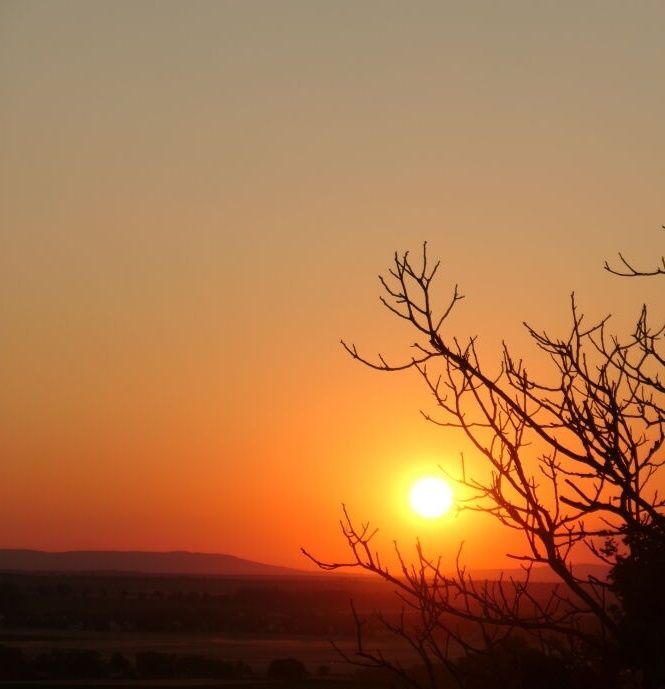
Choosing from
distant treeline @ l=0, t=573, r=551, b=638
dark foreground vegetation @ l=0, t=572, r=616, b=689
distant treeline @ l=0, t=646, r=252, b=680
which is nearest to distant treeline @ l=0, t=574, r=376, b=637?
distant treeline @ l=0, t=573, r=551, b=638

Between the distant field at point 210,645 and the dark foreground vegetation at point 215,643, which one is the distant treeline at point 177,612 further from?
the distant field at point 210,645

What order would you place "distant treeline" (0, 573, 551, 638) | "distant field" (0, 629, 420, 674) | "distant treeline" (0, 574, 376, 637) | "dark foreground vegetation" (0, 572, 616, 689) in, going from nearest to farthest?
1. "dark foreground vegetation" (0, 572, 616, 689)
2. "distant field" (0, 629, 420, 674)
3. "distant treeline" (0, 573, 551, 638)
4. "distant treeline" (0, 574, 376, 637)

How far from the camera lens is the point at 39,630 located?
84.8 m

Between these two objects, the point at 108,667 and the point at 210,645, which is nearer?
the point at 108,667

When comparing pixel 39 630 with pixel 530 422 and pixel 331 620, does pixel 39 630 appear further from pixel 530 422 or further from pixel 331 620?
pixel 530 422

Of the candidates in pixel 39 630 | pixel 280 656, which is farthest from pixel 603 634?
pixel 39 630

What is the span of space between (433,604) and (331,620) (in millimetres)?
90098

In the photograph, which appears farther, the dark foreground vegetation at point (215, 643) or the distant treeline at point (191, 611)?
the distant treeline at point (191, 611)

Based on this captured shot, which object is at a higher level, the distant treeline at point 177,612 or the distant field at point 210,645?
the distant treeline at point 177,612

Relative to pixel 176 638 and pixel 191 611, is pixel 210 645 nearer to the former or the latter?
pixel 176 638

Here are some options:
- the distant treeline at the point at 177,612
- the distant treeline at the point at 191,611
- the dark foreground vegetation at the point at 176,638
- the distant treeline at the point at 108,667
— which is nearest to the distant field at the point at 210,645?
the dark foreground vegetation at the point at 176,638

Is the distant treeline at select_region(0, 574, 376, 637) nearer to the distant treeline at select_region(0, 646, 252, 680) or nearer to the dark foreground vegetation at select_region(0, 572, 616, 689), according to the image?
the dark foreground vegetation at select_region(0, 572, 616, 689)

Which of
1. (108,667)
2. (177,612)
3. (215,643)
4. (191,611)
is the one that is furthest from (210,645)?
(191,611)

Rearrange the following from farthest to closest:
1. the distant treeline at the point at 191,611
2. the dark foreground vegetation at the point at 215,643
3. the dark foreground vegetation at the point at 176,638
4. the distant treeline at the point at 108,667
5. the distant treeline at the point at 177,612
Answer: the distant treeline at the point at 177,612 < the distant treeline at the point at 191,611 < the dark foreground vegetation at the point at 176,638 < the distant treeline at the point at 108,667 < the dark foreground vegetation at the point at 215,643
